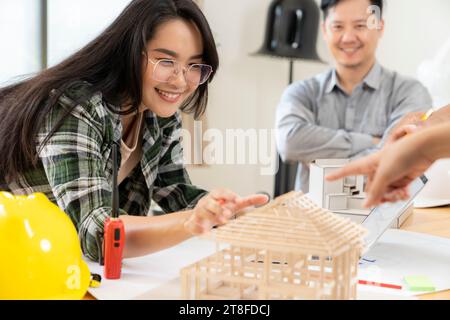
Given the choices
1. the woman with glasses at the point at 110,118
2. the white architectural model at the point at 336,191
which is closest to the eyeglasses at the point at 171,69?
the woman with glasses at the point at 110,118

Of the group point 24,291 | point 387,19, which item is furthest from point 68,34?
point 24,291

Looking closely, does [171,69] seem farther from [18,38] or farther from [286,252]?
[18,38]

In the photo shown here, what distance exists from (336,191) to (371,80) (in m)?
1.58

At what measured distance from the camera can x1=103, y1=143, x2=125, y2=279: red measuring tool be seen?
4.47 feet

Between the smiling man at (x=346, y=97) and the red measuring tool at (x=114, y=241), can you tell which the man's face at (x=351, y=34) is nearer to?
the smiling man at (x=346, y=97)

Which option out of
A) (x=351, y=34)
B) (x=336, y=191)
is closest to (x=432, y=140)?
(x=336, y=191)

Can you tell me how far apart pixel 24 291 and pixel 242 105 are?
3812 millimetres

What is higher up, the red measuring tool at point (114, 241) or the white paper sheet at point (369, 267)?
the red measuring tool at point (114, 241)

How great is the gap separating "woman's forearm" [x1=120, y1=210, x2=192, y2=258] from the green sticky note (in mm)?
507

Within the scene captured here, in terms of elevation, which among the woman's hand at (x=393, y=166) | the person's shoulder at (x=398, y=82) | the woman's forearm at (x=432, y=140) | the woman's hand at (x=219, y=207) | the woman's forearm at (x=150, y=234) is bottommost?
the woman's forearm at (x=150, y=234)

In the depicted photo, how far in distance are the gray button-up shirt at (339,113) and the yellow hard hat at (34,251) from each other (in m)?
2.31

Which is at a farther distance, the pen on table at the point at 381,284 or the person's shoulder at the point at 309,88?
the person's shoulder at the point at 309,88

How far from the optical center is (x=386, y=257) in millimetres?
1707

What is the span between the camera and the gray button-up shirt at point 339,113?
3338mm
